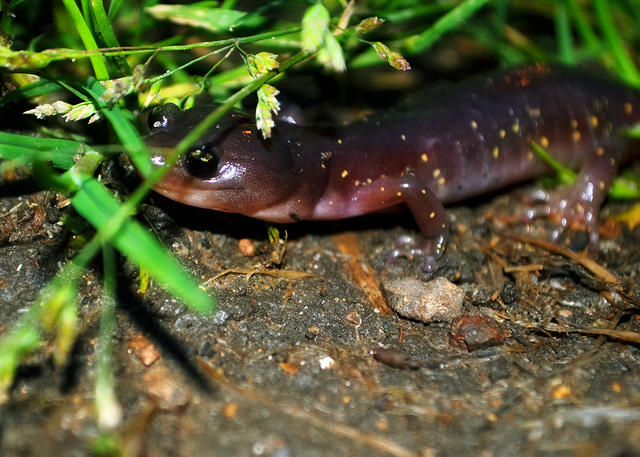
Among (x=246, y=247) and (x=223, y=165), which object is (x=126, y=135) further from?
(x=246, y=247)

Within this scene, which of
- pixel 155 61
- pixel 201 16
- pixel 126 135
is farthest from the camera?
pixel 155 61

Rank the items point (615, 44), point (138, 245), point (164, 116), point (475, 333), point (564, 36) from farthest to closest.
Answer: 1. point (564, 36)
2. point (615, 44)
3. point (164, 116)
4. point (475, 333)
5. point (138, 245)

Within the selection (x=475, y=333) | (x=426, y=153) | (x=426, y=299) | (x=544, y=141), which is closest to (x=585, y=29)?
(x=544, y=141)

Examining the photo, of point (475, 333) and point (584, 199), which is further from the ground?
point (475, 333)

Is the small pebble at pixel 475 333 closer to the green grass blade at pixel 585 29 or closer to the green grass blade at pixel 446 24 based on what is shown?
the green grass blade at pixel 446 24

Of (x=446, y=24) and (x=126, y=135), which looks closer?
(x=126, y=135)

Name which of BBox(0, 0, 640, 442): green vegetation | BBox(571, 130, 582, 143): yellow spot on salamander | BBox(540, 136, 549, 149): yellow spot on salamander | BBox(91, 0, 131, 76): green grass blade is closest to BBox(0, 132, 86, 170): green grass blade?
BBox(0, 0, 640, 442): green vegetation
